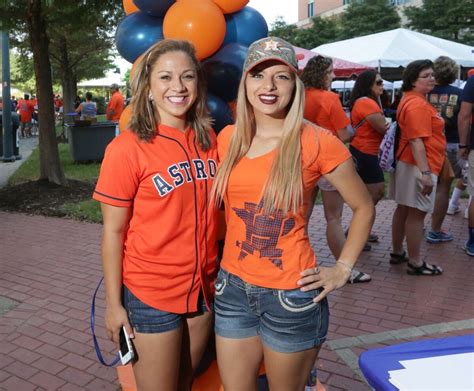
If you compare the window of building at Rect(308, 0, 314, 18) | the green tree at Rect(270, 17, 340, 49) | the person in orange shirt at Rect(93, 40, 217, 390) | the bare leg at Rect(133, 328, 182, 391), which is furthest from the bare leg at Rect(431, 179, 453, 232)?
the window of building at Rect(308, 0, 314, 18)

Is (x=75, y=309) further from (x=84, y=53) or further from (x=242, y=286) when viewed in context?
(x=84, y=53)

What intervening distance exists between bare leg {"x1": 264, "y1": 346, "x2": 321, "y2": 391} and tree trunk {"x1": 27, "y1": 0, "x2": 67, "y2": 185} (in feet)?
25.3

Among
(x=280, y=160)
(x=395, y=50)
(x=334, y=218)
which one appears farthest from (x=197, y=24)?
(x=395, y=50)

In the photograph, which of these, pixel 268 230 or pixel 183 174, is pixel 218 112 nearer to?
pixel 183 174

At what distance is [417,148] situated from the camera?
4.29m

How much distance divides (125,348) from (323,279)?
2.65 feet

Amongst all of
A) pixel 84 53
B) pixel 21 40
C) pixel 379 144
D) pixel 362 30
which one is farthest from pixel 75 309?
pixel 362 30

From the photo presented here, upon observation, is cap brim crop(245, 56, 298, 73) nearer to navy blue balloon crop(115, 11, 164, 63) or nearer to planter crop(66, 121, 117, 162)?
navy blue balloon crop(115, 11, 164, 63)

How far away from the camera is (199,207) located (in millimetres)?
1979

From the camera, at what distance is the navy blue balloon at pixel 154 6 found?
2621 millimetres

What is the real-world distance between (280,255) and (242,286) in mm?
188

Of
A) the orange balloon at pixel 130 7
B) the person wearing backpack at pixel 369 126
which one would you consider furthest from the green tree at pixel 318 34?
the orange balloon at pixel 130 7

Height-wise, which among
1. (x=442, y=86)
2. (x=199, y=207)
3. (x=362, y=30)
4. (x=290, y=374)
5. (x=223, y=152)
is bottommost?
(x=290, y=374)

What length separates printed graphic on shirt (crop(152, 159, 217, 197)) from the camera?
1898 millimetres
